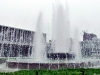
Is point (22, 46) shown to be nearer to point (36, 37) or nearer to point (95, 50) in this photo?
point (95, 50)

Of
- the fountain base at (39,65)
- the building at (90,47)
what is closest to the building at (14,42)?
the building at (90,47)

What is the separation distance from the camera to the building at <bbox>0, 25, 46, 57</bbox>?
65169mm

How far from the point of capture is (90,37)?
109 meters

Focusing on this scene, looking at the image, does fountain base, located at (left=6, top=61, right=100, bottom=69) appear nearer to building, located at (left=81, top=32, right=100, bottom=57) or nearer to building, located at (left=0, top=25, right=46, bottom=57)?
building, located at (left=0, top=25, right=46, bottom=57)

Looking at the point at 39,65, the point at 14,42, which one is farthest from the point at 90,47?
the point at 39,65

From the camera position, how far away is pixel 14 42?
69.8 m

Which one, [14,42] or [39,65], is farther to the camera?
[14,42]

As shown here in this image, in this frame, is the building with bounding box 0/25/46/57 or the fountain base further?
the building with bounding box 0/25/46/57

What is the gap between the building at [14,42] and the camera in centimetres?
6517

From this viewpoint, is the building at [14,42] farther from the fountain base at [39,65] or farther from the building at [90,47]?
the fountain base at [39,65]

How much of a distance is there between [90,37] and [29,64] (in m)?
92.1

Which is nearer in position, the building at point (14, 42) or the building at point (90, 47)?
the building at point (14, 42)

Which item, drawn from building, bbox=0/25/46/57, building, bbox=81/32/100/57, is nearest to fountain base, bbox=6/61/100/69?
building, bbox=0/25/46/57

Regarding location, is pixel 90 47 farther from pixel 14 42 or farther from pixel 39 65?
pixel 39 65
